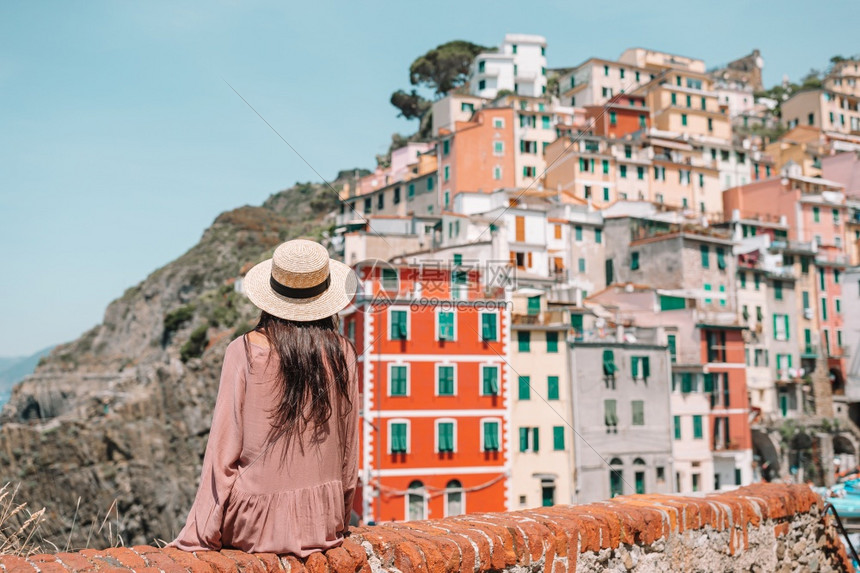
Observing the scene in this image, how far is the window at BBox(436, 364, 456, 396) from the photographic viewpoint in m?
27.3

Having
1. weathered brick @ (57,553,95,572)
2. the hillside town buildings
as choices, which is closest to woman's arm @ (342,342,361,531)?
weathered brick @ (57,553,95,572)

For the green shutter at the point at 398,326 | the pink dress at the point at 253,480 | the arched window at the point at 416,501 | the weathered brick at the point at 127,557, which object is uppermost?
the green shutter at the point at 398,326

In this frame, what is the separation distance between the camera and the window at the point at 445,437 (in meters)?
26.9

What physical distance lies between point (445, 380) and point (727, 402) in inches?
588

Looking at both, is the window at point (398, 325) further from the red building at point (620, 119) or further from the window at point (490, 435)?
the red building at point (620, 119)

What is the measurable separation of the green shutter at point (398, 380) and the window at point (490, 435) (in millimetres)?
3340

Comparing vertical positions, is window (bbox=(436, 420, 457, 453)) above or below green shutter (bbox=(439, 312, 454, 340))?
below

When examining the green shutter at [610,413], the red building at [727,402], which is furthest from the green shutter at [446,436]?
the red building at [727,402]

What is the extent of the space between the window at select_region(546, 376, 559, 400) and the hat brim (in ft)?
86.1

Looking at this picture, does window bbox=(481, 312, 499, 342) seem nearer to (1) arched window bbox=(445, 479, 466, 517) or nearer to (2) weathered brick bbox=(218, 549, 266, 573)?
(1) arched window bbox=(445, 479, 466, 517)

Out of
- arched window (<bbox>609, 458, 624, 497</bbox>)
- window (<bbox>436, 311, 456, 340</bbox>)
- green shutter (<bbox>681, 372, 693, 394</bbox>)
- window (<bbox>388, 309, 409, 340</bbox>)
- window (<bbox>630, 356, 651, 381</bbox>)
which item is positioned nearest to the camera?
window (<bbox>388, 309, 409, 340</bbox>)

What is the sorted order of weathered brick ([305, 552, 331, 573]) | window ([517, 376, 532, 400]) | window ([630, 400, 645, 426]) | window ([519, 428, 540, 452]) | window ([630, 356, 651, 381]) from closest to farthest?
weathered brick ([305, 552, 331, 573]), window ([519, 428, 540, 452]), window ([517, 376, 532, 400]), window ([630, 400, 645, 426]), window ([630, 356, 651, 381])

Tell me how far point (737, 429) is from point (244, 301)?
120 ft

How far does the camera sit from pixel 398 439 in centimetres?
2642
